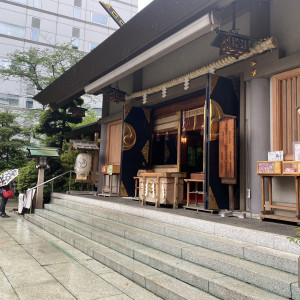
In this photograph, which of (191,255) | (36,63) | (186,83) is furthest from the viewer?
(36,63)

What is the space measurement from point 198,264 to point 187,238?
2.44 feet

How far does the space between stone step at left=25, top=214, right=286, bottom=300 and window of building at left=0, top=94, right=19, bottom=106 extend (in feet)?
81.0

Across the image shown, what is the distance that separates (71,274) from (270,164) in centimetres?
351

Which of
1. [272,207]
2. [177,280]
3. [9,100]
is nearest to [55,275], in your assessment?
[177,280]

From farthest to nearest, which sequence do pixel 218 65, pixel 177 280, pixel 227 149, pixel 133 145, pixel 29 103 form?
pixel 29 103 → pixel 133 145 → pixel 218 65 → pixel 227 149 → pixel 177 280

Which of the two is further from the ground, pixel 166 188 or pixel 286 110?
pixel 286 110

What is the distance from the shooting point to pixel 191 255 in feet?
13.0

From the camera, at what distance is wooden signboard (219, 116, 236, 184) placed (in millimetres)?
5844

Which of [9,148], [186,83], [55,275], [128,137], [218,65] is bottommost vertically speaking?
[55,275]

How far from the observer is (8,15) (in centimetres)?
2786

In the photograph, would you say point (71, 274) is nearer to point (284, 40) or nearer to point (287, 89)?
point (287, 89)

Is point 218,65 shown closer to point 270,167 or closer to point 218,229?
point 270,167

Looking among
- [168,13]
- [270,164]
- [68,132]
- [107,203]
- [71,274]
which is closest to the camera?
[71,274]

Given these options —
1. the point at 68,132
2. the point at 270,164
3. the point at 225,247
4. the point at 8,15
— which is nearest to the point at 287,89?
the point at 270,164
